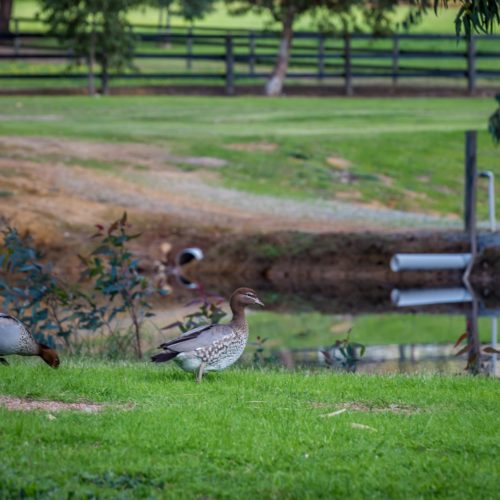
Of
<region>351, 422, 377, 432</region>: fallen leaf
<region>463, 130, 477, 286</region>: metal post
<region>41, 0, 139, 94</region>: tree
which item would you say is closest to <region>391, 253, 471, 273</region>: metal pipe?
<region>463, 130, 477, 286</region>: metal post

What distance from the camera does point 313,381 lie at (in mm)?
9617

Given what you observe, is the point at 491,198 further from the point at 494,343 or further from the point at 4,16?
the point at 4,16

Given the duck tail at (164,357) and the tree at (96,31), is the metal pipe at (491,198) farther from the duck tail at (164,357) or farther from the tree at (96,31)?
the tree at (96,31)

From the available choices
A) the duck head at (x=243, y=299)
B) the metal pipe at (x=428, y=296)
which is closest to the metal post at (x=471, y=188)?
the metal pipe at (x=428, y=296)

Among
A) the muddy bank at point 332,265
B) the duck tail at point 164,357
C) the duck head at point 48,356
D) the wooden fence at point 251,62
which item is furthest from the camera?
the wooden fence at point 251,62

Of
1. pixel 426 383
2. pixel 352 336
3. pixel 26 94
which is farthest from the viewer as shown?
pixel 26 94

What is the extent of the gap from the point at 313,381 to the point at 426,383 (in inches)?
33.0

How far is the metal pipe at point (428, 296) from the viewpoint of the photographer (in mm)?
20016

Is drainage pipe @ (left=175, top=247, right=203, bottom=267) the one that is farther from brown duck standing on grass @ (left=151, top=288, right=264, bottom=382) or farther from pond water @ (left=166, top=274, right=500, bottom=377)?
→ brown duck standing on grass @ (left=151, top=288, right=264, bottom=382)

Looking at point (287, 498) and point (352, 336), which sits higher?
point (287, 498)

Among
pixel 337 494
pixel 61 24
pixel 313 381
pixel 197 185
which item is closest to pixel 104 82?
pixel 61 24

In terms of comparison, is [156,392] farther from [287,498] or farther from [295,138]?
[295,138]

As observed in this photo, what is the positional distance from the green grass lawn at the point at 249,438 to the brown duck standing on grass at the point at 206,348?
0.55ft


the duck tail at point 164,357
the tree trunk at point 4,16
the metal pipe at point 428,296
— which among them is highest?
the tree trunk at point 4,16
